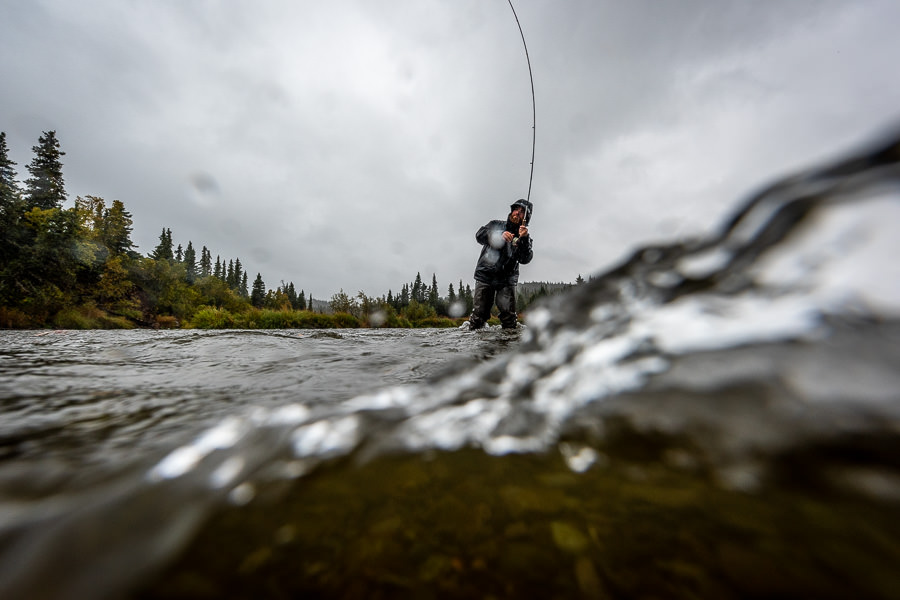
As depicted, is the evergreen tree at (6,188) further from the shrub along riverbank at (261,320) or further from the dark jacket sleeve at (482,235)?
the dark jacket sleeve at (482,235)

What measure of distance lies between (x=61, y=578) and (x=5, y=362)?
3474 millimetres

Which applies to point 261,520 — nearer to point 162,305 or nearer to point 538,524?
point 538,524

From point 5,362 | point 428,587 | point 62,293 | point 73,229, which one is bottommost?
point 428,587

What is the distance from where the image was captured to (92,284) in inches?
934

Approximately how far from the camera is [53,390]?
1.61 m

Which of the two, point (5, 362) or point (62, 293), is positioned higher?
point (62, 293)

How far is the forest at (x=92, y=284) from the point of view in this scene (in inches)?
618

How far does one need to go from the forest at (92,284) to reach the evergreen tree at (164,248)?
12082 millimetres

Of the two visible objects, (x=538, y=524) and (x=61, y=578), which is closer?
(x=61, y=578)

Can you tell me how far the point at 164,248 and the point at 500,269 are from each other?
197 ft

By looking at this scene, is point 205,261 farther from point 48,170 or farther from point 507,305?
point 507,305

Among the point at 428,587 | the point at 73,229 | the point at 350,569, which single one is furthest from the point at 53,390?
the point at 73,229

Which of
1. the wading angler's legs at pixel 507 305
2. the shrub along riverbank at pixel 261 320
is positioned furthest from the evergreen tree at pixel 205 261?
the wading angler's legs at pixel 507 305

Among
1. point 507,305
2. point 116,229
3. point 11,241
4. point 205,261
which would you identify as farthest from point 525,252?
point 205,261
